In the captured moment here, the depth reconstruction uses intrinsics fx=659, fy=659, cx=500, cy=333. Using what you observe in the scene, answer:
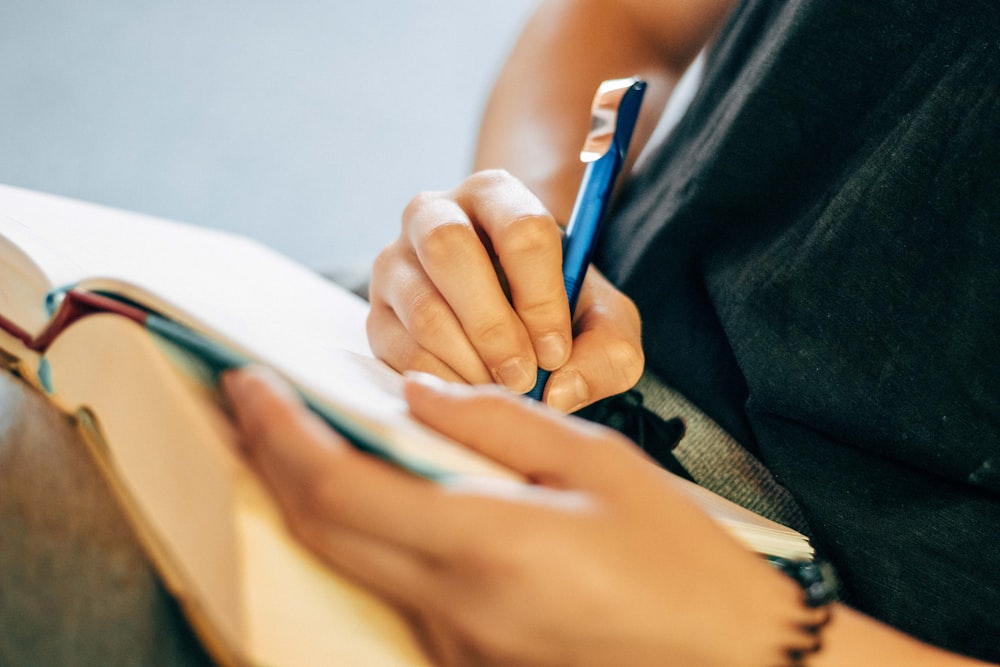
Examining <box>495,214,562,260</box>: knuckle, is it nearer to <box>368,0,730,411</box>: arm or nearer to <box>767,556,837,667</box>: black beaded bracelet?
<box>368,0,730,411</box>: arm

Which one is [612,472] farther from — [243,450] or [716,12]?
[716,12]

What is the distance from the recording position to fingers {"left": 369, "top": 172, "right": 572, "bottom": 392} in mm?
379

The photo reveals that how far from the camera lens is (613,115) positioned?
0.41 metres

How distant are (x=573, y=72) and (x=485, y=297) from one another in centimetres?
34

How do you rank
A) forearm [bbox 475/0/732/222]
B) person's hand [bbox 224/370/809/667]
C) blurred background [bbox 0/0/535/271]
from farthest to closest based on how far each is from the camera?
blurred background [bbox 0/0/535/271] → forearm [bbox 475/0/732/222] → person's hand [bbox 224/370/809/667]

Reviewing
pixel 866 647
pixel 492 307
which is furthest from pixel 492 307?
pixel 866 647

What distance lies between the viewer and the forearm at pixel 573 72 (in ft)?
1.95

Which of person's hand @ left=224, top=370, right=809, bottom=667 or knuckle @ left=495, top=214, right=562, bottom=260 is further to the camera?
knuckle @ left=495, top=214, right=562, bottom=260

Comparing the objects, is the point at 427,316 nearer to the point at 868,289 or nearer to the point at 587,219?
the point at 587,219

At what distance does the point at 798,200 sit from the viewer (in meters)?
0.47

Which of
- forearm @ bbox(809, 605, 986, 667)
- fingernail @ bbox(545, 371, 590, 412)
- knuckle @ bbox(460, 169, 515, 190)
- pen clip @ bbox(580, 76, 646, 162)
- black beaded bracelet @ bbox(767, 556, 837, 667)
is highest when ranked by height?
pen clip @ bbox(580, 76, 646, 162)

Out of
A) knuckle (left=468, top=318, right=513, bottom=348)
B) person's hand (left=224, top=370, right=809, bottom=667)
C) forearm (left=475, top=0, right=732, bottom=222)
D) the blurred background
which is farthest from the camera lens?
the blurred background

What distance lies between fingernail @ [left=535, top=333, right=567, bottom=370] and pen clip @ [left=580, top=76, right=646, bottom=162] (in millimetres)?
118

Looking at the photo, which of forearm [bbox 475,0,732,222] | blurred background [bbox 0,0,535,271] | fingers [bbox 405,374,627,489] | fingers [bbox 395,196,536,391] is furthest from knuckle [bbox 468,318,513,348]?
blurred background [bbox 0,0,535,271]
